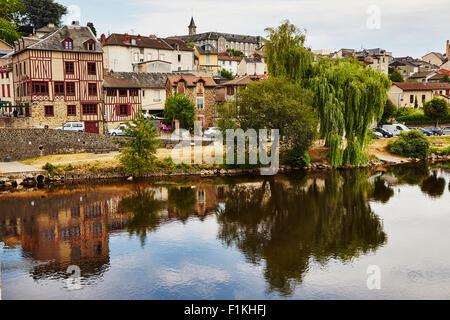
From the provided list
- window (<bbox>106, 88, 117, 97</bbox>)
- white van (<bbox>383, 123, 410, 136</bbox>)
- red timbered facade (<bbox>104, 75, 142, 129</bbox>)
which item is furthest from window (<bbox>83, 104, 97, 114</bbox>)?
white van (<bbox>383, 123, 410, 136</bbox>)

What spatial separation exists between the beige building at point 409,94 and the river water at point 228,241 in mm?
31890

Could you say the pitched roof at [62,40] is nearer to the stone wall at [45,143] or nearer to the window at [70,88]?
the window at [70,88]

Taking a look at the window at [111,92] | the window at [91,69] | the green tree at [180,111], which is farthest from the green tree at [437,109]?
the window at [91,69]

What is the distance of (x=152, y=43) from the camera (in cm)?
6406

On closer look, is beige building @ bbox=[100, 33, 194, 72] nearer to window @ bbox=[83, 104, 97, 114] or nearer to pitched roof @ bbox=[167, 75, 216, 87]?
pitched roof @ bbox=[167, 75, 216, 87]

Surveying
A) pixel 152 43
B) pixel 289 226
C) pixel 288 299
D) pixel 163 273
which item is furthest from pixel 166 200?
pixel 152 43

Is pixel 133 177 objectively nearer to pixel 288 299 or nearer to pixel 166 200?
pixel 166 200

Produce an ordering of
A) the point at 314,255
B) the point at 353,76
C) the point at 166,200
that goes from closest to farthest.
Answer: the point at 314,255
the point at 166,200
the point at 353,76

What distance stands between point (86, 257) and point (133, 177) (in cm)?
1573

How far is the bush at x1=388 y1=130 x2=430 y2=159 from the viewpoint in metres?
42.0

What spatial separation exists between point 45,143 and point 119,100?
10.7 m

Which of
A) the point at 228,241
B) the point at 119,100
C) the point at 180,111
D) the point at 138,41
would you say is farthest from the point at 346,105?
the point at 138,41

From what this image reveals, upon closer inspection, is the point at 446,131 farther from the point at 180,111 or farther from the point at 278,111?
the point at 180,111

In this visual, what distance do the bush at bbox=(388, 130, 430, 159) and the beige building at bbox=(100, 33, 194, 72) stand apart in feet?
99.7
